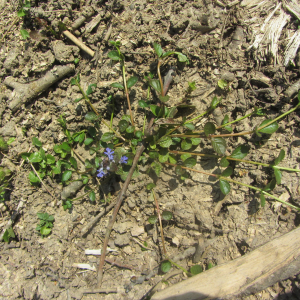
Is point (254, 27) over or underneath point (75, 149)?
over

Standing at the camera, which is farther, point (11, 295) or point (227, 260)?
point (11, 295)

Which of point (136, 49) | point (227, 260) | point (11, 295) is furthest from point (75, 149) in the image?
point (227, 260)

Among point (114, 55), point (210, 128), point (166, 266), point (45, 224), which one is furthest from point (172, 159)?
point (45, 224)

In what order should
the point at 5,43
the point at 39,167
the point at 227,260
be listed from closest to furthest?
the point at 227,260 < the point at 39,167 < the point at 5,43

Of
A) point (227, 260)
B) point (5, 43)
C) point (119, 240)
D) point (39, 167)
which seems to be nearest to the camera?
point (227, 260)

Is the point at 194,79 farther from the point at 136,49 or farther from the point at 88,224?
the point at 88,224

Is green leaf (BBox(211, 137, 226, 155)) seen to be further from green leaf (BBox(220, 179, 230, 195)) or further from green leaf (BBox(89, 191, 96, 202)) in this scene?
green leaf (BBox(89, 191, 96, 202))

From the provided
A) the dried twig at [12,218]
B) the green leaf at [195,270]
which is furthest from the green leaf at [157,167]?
the dried twig at [12,218]
